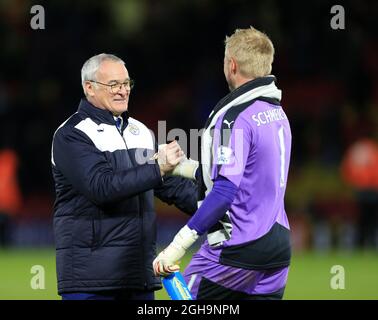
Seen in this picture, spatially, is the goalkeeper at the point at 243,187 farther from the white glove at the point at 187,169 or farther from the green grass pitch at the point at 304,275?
the green grass pitch at the point at 304,275

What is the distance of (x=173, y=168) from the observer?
543 cm

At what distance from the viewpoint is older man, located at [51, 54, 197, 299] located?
5.39m

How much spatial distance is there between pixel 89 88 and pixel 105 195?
0.71 metres

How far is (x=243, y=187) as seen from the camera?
203 inches

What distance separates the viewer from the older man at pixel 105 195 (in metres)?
5.39

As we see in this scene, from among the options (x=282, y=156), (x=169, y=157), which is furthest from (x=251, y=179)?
(x=169, y=157)

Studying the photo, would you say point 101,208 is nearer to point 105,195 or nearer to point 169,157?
point 105,195

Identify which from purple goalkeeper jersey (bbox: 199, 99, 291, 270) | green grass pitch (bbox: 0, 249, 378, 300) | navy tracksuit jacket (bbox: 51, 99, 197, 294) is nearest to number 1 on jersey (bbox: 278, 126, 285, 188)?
purple goalkeeper jersey (bbox: 199, 99, 291, 270)

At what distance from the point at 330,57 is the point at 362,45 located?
672 mm

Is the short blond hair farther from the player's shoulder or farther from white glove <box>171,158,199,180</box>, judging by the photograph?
the player's shoulder

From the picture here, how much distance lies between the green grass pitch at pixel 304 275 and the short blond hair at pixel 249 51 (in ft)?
15.9
